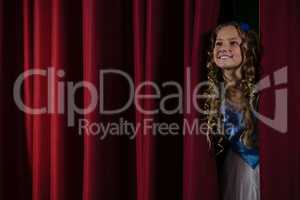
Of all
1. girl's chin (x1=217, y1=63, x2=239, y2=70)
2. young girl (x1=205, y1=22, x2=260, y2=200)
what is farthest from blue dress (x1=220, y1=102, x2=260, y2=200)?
girl's chin (x1=217, y1=63, x2=239, y2=70)

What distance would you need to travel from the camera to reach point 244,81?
1.38m

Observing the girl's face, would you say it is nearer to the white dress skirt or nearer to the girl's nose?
the girl's nose

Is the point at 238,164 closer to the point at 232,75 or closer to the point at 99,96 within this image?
the point at 232,75

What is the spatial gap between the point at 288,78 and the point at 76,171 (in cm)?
83

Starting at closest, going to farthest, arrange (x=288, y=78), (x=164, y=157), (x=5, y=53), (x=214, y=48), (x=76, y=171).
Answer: (x=288, y=78) → (x=214, y=48) → (x=164, y=157) → (x=76, y=171) → (x=5, y=53)

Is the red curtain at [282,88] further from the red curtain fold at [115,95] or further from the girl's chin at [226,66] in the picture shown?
the girl's chin at [226,66]

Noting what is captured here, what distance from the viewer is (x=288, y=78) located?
4.23ft

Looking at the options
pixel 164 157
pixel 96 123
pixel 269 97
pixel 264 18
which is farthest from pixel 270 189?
pixel 96 123

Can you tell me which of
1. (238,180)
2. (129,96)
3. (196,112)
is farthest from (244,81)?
(129,96)

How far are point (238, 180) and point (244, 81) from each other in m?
0.30

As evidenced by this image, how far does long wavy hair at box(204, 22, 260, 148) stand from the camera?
1.36m

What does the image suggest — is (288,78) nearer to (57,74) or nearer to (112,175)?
(112,175)

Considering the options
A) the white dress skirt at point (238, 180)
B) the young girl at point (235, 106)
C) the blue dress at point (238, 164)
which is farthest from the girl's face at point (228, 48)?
the white dress skirt at point (238, 180)

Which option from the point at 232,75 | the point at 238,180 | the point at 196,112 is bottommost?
the point at 238,180
